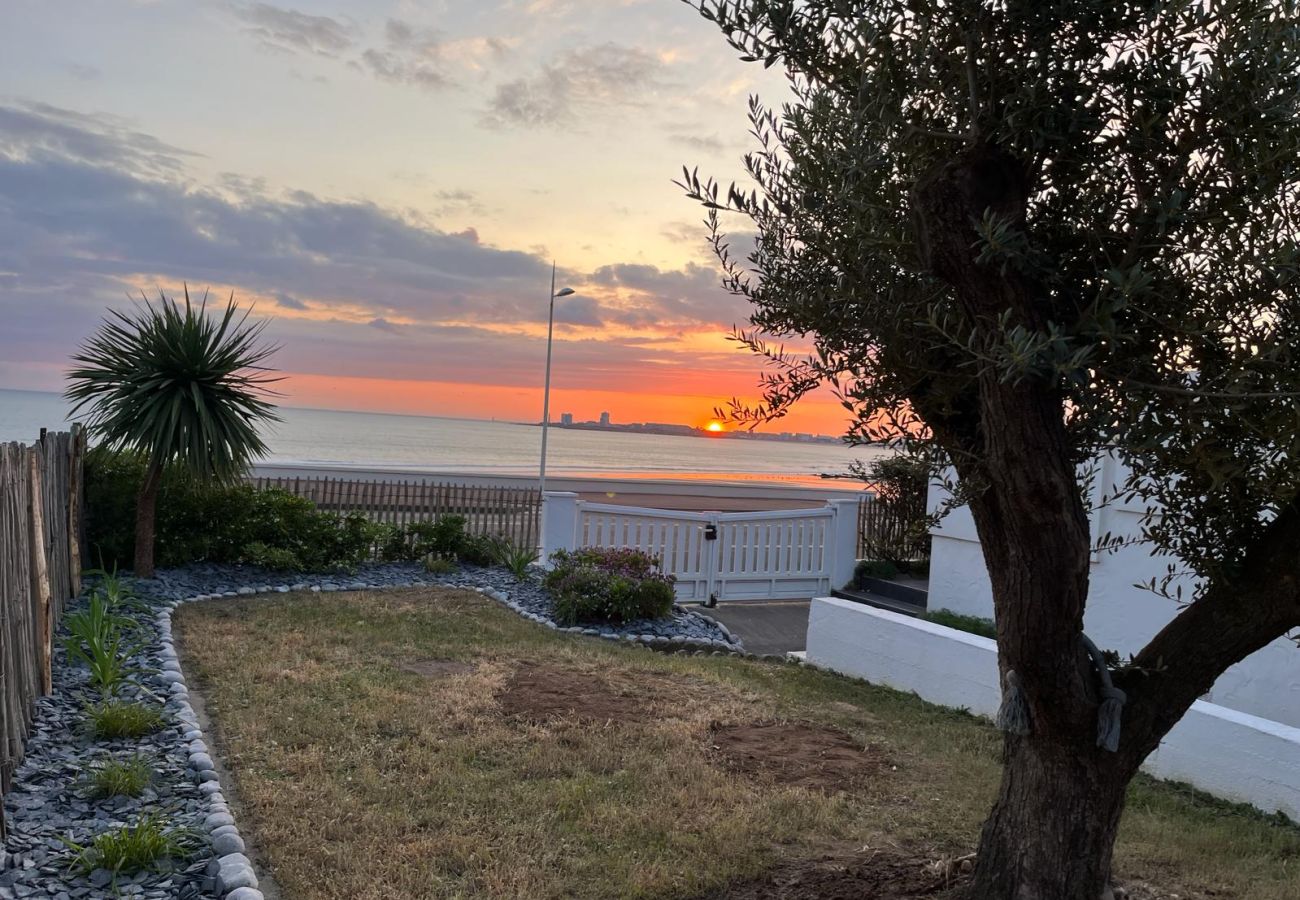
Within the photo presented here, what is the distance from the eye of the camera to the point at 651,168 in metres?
5.20

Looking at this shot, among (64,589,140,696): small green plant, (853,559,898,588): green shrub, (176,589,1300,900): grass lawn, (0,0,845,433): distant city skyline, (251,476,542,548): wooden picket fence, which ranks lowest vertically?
(176,589,1300,900): grass lawn

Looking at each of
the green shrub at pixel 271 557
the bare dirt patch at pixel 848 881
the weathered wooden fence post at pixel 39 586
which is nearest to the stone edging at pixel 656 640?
the green shrub at pixel 271 557

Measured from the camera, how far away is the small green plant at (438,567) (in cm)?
1131

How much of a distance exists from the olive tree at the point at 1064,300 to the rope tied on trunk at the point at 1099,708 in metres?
0.01

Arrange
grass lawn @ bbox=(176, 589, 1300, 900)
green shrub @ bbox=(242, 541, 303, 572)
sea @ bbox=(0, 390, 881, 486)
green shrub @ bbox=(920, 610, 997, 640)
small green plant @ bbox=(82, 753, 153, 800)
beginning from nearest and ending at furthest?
1. grass lawn @ bbox=(176, 589, 1300, 900)
2. small green plant @ bbox=(82, 753, 153, 800)
3. green shrub @ bbox=(920, 610, 997, 640)
4. green shrub @ bbox=(242, 541, 303, 572)
5. sea @ bbox=(0, 390, 881, 486)

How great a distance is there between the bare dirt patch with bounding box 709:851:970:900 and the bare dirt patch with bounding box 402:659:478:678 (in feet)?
12.1

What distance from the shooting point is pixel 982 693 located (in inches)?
259

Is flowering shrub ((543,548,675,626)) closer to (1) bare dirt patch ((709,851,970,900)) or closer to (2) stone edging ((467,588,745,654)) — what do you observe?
(2) stone edging ((467,588,745,654))

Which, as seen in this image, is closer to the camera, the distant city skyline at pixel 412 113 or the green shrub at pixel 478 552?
the distant city skyline at pixel 412 113

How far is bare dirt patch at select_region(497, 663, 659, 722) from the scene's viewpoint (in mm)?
6023

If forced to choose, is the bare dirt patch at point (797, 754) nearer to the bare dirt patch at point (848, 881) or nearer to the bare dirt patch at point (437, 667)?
the bare dirt patch at point (848, 881)

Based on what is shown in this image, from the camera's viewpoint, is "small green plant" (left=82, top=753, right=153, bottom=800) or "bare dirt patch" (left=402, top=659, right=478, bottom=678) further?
"bare dirt patch" (left=402, top=659, right=478, bottom=678)

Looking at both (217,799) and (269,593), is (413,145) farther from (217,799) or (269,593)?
(217,799)

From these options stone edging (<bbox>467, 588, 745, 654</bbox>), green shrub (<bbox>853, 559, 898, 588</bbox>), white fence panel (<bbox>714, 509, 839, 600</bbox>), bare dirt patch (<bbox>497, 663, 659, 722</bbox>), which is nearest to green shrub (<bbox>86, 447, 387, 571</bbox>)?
stone edging (<bbox>467, 588, 745, 654</bbox>)
